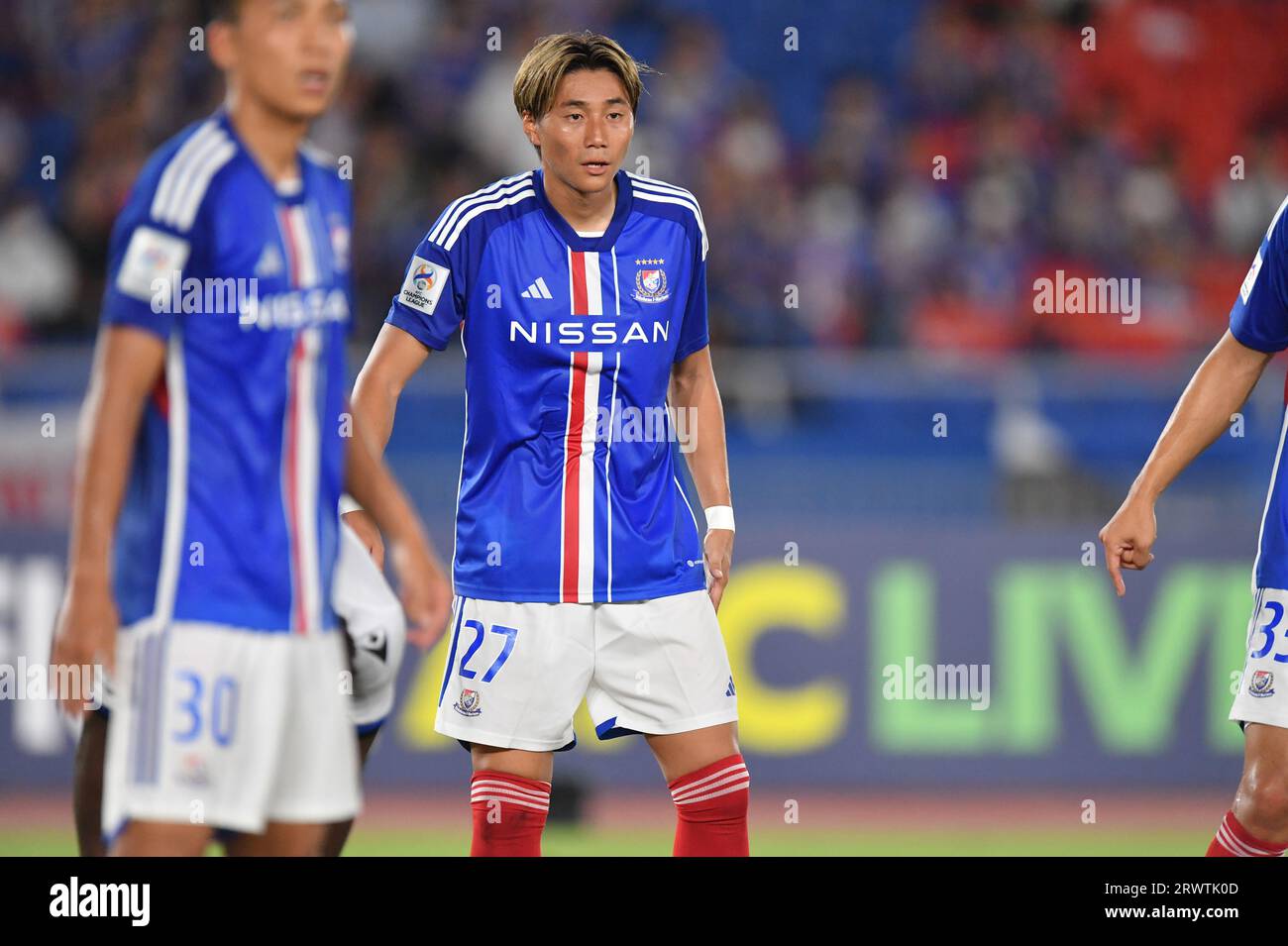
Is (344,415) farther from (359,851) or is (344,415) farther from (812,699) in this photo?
(812,699)

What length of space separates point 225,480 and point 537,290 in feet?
4.65

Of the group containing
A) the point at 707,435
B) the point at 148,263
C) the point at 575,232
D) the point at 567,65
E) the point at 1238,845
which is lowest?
the point at 1238,845

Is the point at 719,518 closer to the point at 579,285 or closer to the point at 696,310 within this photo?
the point at 696,310

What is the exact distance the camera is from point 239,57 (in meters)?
3.17

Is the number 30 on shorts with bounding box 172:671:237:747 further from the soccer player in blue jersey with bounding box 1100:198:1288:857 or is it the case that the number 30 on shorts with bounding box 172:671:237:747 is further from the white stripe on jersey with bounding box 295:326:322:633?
the soccer player in blue jersey with bounding box 1100:198:1288:857

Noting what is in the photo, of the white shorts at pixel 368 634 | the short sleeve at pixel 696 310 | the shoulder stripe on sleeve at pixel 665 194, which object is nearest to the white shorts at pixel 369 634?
the white shorts at pixel 368 634

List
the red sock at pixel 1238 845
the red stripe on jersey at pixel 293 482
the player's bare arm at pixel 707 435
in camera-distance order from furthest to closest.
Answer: the player's bare arm at pixel 707 435, the red sock at pixel 1238 845, the red stripe on jersey at pixel 293 482

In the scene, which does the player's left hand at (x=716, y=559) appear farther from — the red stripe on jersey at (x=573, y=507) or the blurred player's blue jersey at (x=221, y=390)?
the blurred player's blue jersey at (x=221, y=390)

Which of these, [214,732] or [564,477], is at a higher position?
[564,477]

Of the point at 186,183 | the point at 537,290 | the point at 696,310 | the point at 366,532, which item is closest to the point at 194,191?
the point at 186,183

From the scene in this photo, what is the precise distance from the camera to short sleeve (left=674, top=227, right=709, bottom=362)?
15.1ft

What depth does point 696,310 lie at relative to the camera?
4641 mm

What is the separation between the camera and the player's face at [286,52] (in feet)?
10.3

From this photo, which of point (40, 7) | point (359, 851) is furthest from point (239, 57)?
point (40, 7)
